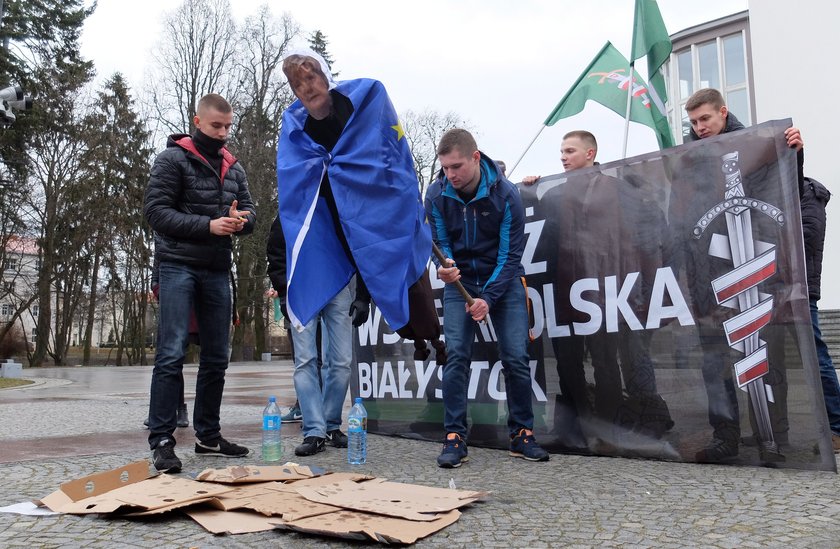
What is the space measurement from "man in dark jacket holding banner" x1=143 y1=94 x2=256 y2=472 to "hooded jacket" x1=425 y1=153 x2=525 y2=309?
123 cm

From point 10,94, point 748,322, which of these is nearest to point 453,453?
point 748,322

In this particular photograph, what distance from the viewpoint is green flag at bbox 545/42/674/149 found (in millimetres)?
8797

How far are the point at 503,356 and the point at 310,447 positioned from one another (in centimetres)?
133

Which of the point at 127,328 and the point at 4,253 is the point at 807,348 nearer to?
the point at 4,253

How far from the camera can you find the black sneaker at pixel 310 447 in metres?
4.45

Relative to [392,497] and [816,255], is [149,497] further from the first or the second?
[816,255]

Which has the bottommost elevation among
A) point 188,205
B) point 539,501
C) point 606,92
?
point 539,501

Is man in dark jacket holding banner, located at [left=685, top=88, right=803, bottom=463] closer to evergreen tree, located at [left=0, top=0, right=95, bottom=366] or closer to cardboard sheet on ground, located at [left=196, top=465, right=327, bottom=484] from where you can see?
cardboard sheet on ground, located at [left=196, top=465, right=327, bottom=484]

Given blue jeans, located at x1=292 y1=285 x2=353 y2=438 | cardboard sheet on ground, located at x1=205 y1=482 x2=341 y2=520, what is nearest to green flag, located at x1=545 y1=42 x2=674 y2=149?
blue jeans, located at x1=292 y1=285 x2=353 y2=438

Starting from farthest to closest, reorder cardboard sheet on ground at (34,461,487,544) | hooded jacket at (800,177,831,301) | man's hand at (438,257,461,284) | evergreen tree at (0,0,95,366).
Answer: evergreen tree at (0,0,95,366) → hooded jacket at (800,177,831,301) → man's hand at (438,257,461,284) → cardboard sheet on ground at (34,461,487,544)

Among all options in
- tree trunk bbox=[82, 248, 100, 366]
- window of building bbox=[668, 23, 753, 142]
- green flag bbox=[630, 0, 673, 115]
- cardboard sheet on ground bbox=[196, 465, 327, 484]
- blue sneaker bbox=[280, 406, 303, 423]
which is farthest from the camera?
window of building bbox=[668, 23, 753, 142]

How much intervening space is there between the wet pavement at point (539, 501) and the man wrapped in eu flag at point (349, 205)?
79 cm

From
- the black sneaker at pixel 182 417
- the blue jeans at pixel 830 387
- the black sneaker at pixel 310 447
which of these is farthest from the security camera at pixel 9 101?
the blue jeans at pixel 830 387

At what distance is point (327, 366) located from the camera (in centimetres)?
495
